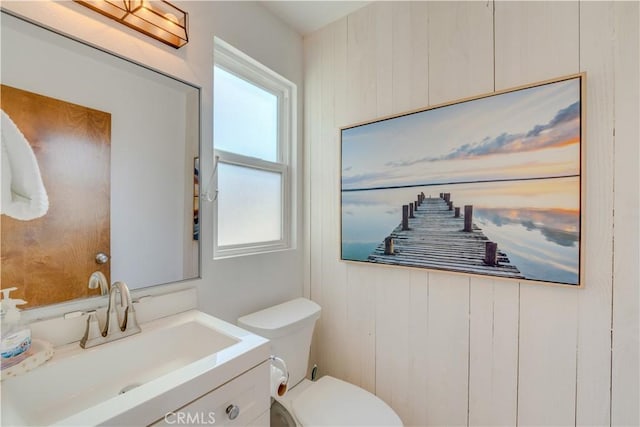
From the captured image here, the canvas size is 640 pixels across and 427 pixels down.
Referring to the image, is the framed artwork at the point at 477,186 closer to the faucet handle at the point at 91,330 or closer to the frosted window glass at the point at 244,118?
the frosted window glass at the point at 244,118

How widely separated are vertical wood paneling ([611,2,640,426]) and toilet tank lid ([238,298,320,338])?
→ 117cm

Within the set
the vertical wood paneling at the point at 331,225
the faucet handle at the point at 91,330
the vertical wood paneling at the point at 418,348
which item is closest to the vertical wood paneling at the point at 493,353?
the vertical wood paneling at the point at 418,348

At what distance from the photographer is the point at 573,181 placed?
98 centimetres

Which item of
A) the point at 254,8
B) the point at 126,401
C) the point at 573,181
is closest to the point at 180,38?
the point at 254,8

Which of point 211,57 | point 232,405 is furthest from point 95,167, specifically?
point 232,405

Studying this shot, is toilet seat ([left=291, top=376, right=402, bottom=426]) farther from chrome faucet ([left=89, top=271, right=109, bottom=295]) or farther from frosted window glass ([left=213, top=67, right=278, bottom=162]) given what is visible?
frosted window glass ([left=213, top=67, right=278, bottom=162])

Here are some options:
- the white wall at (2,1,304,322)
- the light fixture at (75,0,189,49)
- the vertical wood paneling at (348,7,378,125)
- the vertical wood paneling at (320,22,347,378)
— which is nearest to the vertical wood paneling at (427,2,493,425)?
the vertical wood paneling at (348,7,378,125)

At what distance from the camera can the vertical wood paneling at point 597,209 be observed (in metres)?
0.95

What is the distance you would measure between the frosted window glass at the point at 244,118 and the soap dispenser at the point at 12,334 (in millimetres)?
908

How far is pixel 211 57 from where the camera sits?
1265 mm

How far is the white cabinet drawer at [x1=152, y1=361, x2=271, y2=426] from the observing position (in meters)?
0.67

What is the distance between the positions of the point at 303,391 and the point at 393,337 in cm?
51

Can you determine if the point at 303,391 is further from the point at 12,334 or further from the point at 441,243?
the point at 12,334

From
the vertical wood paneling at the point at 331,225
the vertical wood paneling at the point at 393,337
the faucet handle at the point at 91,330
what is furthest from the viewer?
the vertical wood paneling at the point at 331,225
